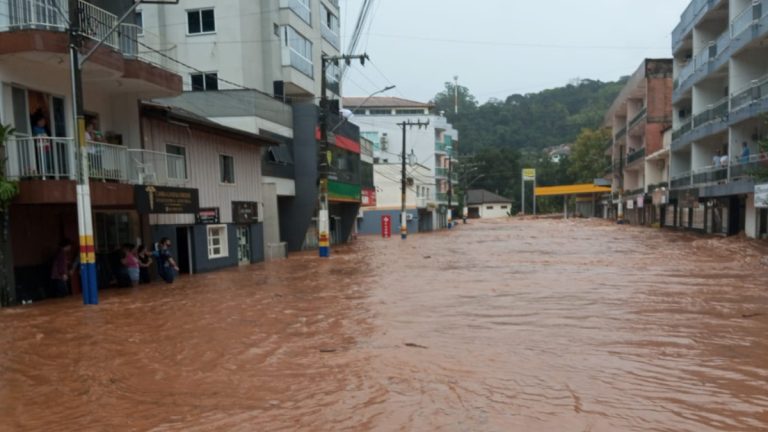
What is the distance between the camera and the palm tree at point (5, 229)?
11305 millimetres

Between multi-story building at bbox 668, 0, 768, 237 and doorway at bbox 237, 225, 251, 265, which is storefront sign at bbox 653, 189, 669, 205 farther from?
doorway at bbox 237, 225, 251, 265

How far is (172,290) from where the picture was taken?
48.9ft

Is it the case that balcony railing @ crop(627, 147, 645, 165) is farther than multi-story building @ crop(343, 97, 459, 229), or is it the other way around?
multi-story building @ crop(343, 97, 459, 229)

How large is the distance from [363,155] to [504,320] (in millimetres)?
30946

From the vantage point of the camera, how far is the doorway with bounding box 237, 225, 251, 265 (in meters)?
22.1

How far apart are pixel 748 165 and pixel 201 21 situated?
2844 centimetres

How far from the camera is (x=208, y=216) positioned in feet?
64.6

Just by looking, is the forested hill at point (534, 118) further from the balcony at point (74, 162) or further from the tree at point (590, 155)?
the balcony at point (74, 162)

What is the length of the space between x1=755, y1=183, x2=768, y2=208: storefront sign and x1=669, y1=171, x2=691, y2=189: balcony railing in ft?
47.8

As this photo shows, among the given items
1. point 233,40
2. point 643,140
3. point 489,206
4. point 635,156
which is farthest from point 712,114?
point 489,206

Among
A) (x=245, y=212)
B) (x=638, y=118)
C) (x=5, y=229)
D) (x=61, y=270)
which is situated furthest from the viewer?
(x=638, y=118)

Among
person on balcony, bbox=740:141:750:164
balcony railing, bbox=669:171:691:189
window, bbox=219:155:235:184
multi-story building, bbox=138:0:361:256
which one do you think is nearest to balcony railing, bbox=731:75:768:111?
person on balcony, bbox=740:141:750:164

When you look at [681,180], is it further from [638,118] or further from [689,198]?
[638,118]

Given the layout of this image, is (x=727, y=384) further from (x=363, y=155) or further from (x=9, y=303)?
(x=363, y=155)
